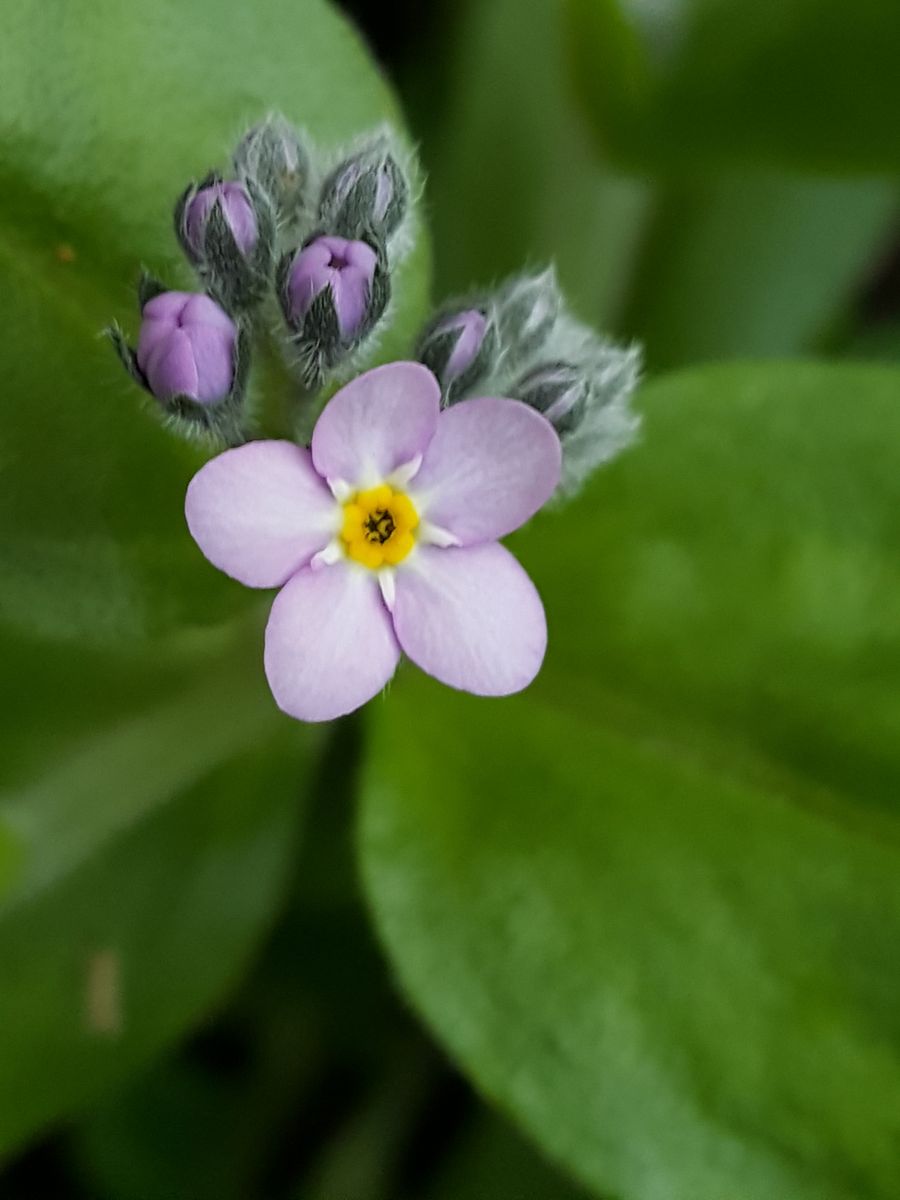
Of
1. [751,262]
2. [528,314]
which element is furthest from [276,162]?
[751,262]

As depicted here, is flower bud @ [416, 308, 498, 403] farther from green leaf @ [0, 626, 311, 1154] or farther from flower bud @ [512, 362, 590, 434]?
green leaf @ [0, 626, 311, 1154]

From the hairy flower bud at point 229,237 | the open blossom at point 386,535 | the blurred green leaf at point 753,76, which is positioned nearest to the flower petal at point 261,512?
the open blossom at point 386,535

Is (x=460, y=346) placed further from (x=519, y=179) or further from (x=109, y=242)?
(x=519, y=179)

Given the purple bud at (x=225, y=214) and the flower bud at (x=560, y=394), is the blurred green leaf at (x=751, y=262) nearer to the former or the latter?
the flower bud at (x=560, y=394)

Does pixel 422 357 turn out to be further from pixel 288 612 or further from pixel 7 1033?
pixel 7 1033

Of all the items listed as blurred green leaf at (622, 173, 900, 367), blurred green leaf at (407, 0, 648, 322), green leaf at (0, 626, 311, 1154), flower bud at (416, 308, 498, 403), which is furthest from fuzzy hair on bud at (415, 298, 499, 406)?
blurred green leaf at (622, 173, 900, 367)
